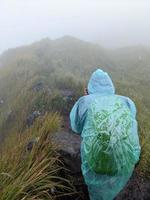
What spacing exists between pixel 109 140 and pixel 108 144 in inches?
1.9

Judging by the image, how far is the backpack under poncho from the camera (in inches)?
243

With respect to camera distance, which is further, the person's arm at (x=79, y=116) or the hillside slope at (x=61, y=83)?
the hillside slope at (x=61, y=83)

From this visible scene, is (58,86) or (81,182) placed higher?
(81,182)

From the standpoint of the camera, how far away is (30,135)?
8203 mm

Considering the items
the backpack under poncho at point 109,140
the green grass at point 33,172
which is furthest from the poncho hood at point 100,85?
the green grass at point 33,172

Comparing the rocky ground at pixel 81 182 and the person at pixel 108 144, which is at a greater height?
the person at pixel 108 144

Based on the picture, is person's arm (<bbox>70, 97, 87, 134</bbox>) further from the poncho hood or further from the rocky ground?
the rocky ground

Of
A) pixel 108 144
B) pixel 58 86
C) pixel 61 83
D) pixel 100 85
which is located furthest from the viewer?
pixel 61 83

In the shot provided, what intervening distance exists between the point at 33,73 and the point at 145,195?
12.8 metres

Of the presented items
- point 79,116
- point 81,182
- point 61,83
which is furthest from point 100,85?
point 61,83

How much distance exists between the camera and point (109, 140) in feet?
20.2

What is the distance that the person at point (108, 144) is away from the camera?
618 cm

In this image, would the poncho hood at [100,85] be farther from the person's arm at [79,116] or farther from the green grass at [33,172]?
the green grass at [33,172]

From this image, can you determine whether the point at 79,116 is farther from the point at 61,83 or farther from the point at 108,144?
the point at 61,83
